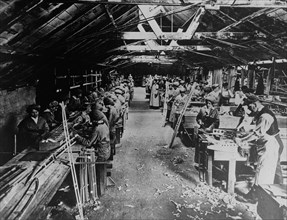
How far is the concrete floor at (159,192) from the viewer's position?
5004mm

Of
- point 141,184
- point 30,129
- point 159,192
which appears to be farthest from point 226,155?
point 30,129

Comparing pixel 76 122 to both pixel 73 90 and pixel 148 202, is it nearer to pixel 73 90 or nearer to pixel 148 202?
pixel 148 202

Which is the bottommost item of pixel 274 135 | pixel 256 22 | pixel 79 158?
pixel 79 158

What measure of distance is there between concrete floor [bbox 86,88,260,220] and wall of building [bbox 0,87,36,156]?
10.3 feet

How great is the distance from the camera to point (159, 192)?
5.88 metres

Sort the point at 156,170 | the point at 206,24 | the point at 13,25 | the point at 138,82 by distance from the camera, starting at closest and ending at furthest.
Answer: the point at 13,25 < the point at 156,170 < the point at 206,24 < the point at 138,82

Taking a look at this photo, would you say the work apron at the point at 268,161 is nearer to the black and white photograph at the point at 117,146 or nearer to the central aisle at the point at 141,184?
the black and white photograph at the point at 117,146

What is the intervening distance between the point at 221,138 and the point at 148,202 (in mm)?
2499

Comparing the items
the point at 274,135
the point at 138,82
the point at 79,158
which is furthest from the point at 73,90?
the point at 138,82

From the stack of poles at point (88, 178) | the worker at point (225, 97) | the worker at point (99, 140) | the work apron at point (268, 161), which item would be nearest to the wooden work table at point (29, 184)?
the stack of poles at point (88, 178)

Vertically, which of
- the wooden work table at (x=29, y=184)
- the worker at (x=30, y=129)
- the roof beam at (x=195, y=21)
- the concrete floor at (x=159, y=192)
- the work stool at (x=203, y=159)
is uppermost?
the roof beam at (x=195, y=21)

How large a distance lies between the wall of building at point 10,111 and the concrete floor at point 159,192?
10.3 feet

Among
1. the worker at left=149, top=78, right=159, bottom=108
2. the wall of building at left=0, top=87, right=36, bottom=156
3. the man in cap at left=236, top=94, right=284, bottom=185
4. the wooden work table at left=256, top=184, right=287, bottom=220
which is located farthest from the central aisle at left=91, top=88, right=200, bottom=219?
the worker at left=149, top=78, right=159, bottom=108

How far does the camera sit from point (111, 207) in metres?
5.21
